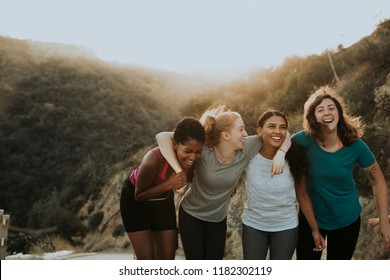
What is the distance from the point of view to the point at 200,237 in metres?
3.30

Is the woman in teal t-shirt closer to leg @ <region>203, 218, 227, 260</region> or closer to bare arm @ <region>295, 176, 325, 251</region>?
bare arm @ <region>295, 176, 325, 251</region>

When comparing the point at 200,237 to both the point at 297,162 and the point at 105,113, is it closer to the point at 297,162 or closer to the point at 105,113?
the point at 297,162

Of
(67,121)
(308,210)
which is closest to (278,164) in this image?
(308,210)

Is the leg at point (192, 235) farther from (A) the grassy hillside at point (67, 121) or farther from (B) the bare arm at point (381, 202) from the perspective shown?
(A) the grassy hillside at point (67, 121)

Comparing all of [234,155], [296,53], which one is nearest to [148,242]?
[234,155]

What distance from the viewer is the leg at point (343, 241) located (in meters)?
3.34

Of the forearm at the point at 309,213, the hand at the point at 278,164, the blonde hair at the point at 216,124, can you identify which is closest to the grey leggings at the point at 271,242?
the forearm at the point at 309,213

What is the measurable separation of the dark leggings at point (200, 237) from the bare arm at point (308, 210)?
518 mm

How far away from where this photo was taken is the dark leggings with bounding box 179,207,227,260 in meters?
3.29

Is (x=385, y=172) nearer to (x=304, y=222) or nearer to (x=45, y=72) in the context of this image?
(x=304, y=222)

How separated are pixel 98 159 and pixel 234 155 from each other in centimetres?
1592

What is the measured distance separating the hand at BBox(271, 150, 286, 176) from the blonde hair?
14.3 inches
